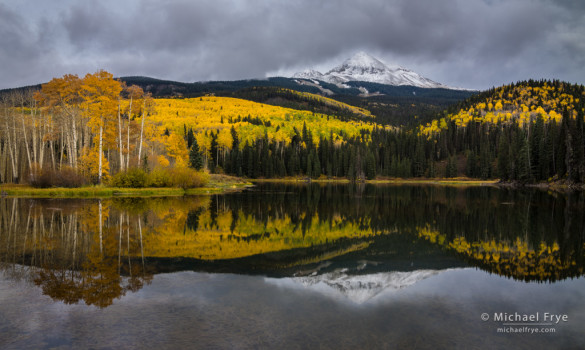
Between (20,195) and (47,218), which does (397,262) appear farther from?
(20,195)

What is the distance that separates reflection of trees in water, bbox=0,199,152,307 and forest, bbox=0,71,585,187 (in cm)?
2085

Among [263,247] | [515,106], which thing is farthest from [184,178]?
[515,106]

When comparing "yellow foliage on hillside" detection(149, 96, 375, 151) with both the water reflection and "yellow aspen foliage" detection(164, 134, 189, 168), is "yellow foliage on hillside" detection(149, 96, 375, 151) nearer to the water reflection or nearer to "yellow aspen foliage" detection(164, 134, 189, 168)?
"yellow aspen foliage" detection(164, 134, 189, 168)

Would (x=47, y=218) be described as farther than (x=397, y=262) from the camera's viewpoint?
Yes

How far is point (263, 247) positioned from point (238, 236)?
2.45 m

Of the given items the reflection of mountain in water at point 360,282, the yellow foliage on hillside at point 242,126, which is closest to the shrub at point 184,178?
the reflection of mountain in water at point 360,282

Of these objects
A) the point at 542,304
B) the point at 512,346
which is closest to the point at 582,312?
the point at 542,304

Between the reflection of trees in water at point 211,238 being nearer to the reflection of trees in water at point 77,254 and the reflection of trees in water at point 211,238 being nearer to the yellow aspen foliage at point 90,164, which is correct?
the reflection of trees in water at point 77,254

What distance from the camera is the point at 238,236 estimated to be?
16109 millimetres

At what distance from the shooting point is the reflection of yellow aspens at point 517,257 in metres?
10.9

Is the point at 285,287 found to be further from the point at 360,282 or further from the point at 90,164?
the point at 90,164

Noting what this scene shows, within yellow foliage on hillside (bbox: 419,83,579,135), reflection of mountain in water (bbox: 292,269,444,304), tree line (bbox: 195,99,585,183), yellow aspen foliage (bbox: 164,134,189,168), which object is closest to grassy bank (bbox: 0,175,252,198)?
reflection of mountain in water (bbox: 292,269,444,304)

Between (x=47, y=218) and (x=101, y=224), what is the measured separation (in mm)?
4473

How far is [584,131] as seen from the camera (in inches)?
2685
